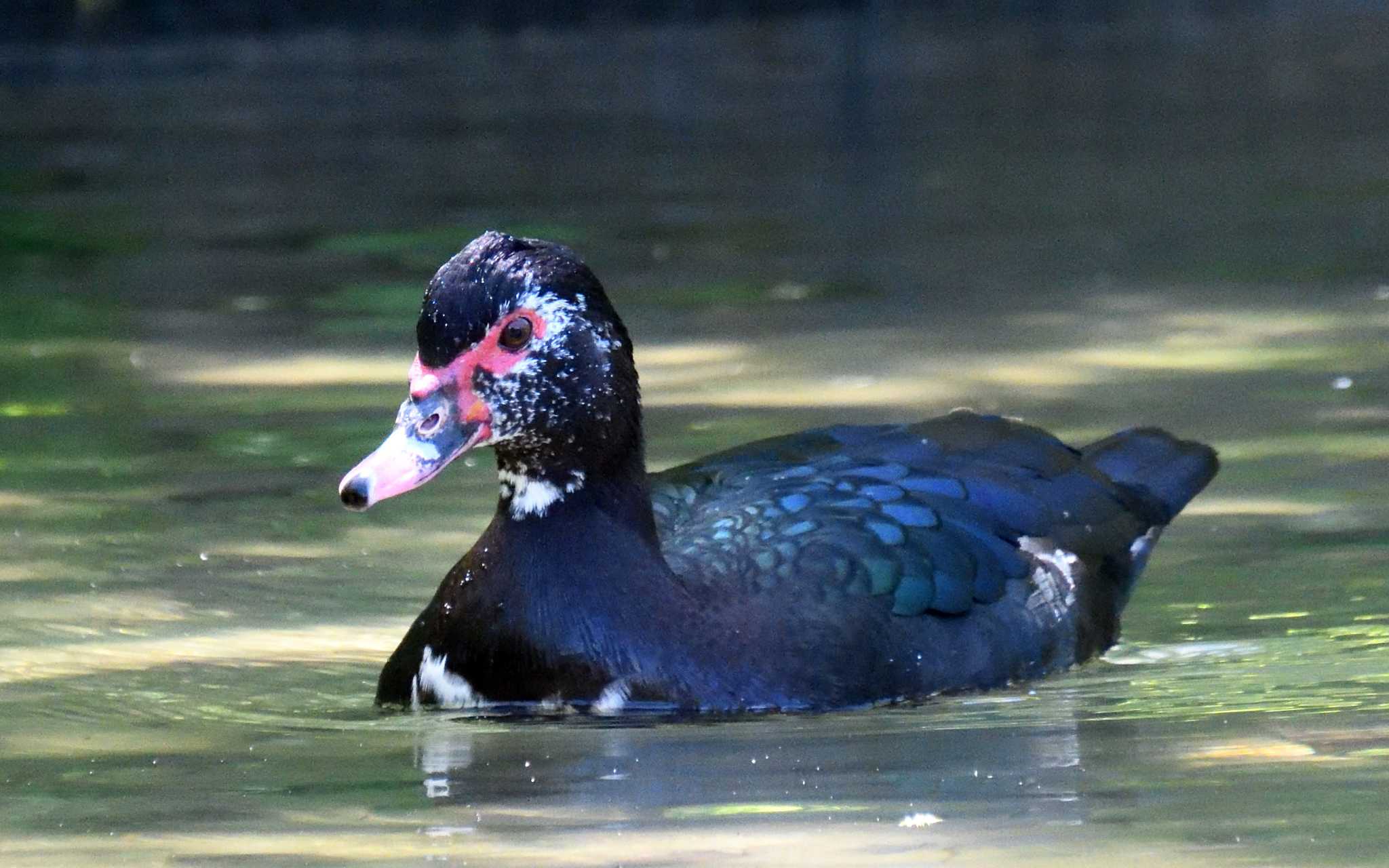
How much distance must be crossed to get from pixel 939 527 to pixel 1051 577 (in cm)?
43

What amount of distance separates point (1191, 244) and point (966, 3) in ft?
45.4

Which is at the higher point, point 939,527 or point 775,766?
point 939,527

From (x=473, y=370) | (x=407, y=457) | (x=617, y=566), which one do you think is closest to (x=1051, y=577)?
(x=617, y=566)

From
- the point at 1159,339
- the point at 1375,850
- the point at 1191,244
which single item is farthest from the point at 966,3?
the point at 1375,850

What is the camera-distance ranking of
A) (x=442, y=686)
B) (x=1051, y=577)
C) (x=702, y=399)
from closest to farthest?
(x=442, y=686) < (x=1051, y=577) < (x=702, y=399)

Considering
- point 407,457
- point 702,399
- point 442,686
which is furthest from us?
point 702,399

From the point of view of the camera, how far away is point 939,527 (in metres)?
7.41

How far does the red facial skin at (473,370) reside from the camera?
681cm

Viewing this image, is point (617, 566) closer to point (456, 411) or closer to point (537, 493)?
point (537, 493)

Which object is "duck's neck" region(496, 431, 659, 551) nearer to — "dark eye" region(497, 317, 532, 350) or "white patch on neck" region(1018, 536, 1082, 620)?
"dark eye" region(497, 317, 532, 350)

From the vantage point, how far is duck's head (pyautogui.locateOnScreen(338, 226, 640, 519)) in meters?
6.79

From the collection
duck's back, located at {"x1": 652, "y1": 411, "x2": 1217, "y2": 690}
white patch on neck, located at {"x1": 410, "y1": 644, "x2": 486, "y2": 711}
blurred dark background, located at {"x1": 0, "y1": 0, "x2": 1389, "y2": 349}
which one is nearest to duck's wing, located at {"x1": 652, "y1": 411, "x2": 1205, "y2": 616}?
duck's back, located at {"x1": 652, "y1": 411, "x2": 1217, "y2": 690}

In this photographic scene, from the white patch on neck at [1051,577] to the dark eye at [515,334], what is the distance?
156cm

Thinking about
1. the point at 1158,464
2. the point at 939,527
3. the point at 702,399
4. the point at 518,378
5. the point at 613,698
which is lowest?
the point at 613,698
